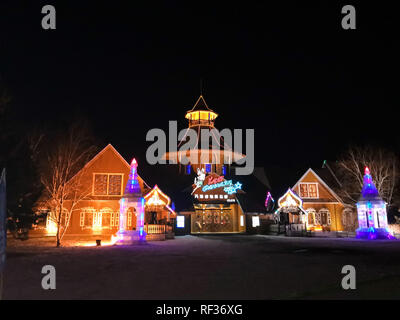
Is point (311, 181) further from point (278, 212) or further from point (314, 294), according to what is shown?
point (314, 294)

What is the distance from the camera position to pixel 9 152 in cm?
1490

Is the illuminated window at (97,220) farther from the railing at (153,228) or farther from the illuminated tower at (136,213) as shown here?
the illuminated tower at (136,213)

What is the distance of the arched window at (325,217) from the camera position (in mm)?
34609

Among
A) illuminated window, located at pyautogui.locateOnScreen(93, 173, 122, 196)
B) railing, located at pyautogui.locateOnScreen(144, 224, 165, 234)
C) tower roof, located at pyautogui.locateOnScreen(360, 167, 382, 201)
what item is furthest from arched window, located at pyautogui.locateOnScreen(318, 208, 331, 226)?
illuminated window, located at pyautogui.locateOnScreen(93, 173, 122, 196)

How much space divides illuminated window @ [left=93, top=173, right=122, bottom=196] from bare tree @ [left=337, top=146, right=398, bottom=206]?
23775 millimetres

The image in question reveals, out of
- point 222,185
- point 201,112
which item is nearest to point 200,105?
point 201,112

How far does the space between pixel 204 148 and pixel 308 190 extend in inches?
557

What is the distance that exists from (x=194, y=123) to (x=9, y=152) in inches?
1330

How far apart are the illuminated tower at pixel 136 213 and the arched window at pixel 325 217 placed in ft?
69.3

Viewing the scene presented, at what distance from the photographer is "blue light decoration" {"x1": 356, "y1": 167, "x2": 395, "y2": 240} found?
26125 mm

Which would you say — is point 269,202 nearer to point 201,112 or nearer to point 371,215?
point 371,215

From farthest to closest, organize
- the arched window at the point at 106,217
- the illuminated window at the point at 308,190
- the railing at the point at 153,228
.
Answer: the illuminated window at the point at 308,190 < the arched window at the point at 106,217 < the railing at the point at 153,228

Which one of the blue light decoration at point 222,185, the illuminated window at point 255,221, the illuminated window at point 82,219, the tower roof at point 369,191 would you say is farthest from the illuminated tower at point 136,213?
the tower roof at point 369,191
